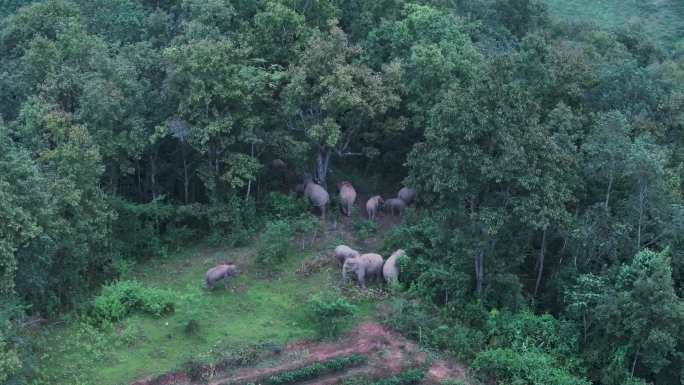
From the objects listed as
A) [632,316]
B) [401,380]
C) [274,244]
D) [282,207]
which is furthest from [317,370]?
[282,207]

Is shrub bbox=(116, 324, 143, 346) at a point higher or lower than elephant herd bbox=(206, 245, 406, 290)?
lower

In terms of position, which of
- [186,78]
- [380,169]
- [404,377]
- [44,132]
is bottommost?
[404,377]

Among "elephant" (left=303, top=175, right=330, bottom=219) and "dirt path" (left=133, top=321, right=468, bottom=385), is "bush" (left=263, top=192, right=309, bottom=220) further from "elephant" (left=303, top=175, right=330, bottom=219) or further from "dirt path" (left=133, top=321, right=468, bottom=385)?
"dirt path" (left=133, top=321, right=468, bottom=385)

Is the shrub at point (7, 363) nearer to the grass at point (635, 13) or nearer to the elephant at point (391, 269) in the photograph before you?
the elephant at point (391, 269)

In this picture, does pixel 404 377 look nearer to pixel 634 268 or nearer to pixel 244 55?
pixel 634 268

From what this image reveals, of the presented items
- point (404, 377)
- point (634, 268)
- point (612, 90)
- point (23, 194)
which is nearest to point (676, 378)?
point (634, 268)

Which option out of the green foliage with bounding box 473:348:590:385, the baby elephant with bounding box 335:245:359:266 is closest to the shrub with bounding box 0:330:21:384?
the baby elephant with bounding box 335:245:359:266
